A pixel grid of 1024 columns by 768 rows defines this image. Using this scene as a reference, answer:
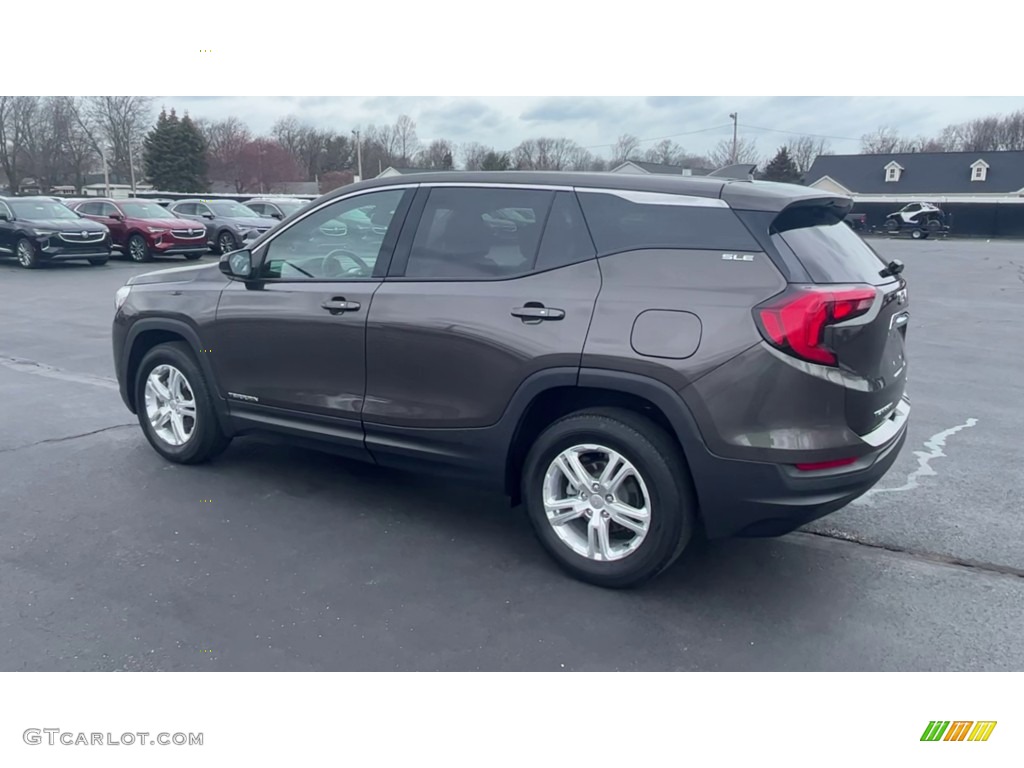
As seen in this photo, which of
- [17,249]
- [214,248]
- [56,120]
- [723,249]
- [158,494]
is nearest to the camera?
[723,249]

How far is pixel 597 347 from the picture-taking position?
3.60 metres

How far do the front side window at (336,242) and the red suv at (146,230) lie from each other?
18334 millimetres

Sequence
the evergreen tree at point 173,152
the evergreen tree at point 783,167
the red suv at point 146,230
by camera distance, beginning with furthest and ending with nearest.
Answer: the evergreen tree at point 173,152, the evergreen tree at point 783,167, the red suv at point 146,230

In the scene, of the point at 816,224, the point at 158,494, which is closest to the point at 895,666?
the point at 816,224

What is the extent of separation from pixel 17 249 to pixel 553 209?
19.9m

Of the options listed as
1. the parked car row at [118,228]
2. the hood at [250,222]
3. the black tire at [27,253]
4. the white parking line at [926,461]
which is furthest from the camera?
the hood at [250,222]

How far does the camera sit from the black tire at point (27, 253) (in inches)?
749

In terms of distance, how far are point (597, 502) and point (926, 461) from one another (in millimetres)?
3053

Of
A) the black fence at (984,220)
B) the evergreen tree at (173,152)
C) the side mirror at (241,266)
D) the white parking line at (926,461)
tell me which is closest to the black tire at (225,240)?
the side mirror at (241,266)

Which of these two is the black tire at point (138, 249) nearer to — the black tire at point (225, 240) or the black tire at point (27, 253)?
the black tire at point (225, 240)

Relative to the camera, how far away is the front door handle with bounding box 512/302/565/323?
12.2 ft

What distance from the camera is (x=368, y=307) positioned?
430 cm

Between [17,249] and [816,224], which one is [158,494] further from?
[17,249]
